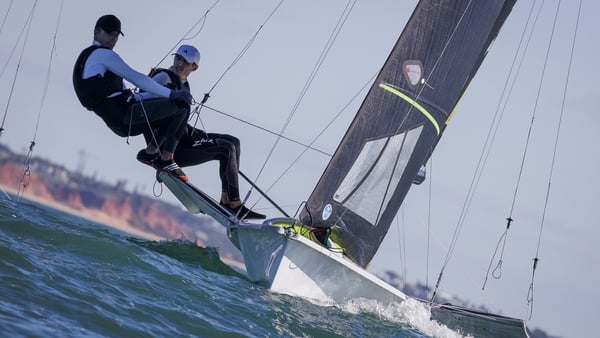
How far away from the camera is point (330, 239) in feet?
34.1

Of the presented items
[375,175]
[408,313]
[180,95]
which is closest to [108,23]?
[180,95]

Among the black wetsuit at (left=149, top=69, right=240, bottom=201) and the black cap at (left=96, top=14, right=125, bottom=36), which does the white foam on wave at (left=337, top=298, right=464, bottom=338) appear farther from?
the black cap at (left=96, top=14, right=125, bottom=36)

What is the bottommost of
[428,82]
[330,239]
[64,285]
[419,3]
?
[64,285]

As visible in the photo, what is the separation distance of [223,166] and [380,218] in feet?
5.88

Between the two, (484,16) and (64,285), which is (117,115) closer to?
(64,285)

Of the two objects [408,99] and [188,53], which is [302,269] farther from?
[408,99]

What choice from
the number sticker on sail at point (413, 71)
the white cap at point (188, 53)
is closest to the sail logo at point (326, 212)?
the number sticker on sail at point (413, 71)

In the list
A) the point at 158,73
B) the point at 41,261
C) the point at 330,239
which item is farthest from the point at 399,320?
the point at 41,261

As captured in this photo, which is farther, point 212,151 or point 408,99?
point 408,99

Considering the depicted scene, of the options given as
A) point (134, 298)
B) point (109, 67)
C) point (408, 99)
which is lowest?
point (134, 298)

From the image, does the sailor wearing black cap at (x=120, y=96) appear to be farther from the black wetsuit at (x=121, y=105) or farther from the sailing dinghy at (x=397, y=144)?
the sailing dinghy at (x=397, y=144)

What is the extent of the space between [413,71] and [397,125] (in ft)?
1.98

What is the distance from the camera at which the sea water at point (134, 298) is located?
20.4 ft

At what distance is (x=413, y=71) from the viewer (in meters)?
10.8
